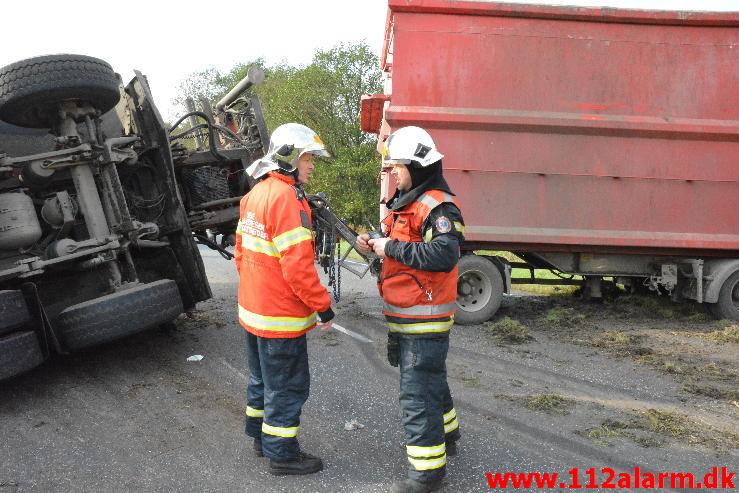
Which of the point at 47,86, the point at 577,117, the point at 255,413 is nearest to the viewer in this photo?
the point at 255,413

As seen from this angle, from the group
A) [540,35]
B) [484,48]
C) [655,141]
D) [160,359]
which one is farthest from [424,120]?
[160,359]

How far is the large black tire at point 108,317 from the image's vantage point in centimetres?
375

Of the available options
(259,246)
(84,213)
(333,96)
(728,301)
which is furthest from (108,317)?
(333,96)

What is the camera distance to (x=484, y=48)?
542 cm

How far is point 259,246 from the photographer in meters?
2.75

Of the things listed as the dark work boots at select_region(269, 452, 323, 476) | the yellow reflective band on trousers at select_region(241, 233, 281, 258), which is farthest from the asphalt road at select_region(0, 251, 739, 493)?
the yellow reflective band on trousers at select_region(241, 233, 281, 258)

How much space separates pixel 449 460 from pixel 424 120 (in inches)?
133

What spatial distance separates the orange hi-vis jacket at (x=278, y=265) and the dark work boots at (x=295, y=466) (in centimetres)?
61

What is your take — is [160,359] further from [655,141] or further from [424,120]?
[655,141]

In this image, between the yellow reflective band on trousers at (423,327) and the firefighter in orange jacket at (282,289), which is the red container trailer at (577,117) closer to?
the firefighter in orange jacket at (282,289)

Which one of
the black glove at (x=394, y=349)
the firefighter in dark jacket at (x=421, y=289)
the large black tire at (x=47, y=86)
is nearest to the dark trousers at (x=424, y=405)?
the firefighter in dark jacket at (x=421, y=289)

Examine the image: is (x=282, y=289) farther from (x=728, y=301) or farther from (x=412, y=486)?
(x=728, y=301)

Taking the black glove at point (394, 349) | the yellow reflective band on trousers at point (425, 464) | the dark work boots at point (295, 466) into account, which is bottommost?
the dark work boots at point (295, 466)

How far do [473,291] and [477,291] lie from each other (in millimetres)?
39
